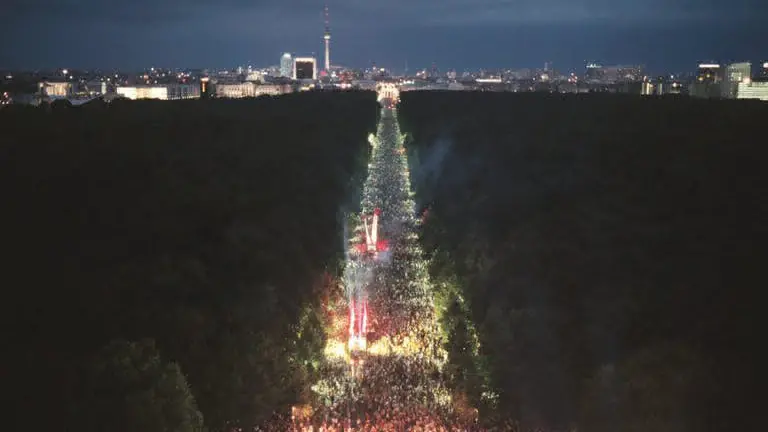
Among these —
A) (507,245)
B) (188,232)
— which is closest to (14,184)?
(188,232)

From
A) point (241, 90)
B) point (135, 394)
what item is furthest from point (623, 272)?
point (241, 90)

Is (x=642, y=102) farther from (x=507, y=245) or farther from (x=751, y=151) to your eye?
(x=507, y=245)

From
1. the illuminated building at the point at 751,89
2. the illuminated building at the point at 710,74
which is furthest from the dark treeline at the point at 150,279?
the illuminated building at the point at 710,74

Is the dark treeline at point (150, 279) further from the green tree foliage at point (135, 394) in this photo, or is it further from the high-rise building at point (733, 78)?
the high-rise building at point (733, 78)

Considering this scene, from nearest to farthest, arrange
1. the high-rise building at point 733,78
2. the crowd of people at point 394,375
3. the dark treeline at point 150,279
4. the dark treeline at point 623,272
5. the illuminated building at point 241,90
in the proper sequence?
1. the dark treeline at point 150,279
2. the dark treeline at point 623,272
3. the crowd of people at point 394,375
4. the high-rise building at point 733,78
5. the illuminated building at point 241,90

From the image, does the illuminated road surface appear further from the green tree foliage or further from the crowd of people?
the green tree foliage
